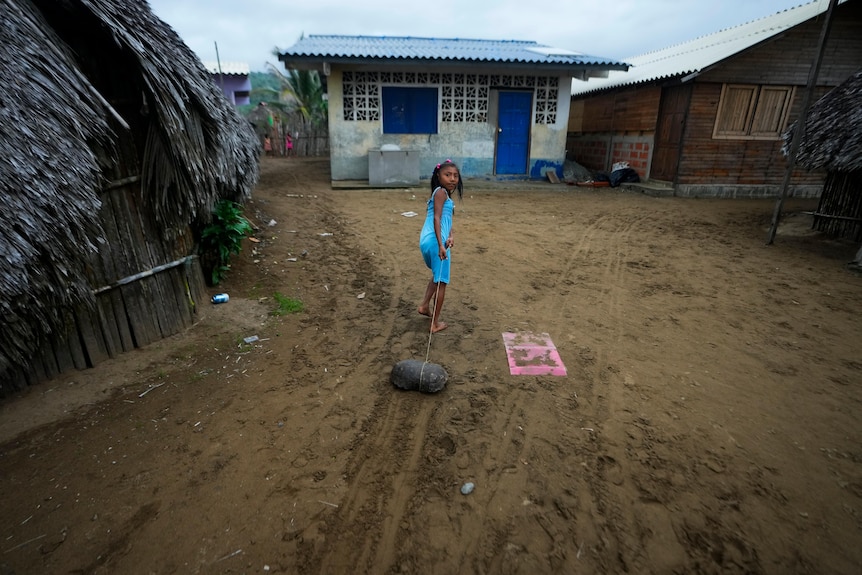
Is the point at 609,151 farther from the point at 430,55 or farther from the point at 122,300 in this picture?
the point at 122,300

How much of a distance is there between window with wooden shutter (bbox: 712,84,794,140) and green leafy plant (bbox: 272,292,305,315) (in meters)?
11.4

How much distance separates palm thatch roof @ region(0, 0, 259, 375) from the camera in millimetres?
2550

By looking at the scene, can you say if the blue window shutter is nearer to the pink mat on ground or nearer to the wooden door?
the wooden door

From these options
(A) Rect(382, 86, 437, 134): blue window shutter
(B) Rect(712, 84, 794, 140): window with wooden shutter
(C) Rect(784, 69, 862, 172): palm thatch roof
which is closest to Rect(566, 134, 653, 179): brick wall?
(B) Rect(712, 84, 794, 140): window with wooden shutter

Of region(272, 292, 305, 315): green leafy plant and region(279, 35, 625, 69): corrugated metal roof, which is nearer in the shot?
region(272, 292, 305, 315): green leafy plant

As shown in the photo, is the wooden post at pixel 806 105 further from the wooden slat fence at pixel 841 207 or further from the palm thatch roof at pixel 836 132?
the wooden slat fence at pixel 841 207

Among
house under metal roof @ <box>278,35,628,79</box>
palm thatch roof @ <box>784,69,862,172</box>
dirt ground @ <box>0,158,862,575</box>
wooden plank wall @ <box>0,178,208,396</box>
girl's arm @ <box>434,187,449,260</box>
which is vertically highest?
house under metal roof @ <box>278,35,628,79</box>

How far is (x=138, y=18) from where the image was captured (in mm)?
3420

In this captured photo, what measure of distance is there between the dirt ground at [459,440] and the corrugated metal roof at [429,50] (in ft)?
25.5

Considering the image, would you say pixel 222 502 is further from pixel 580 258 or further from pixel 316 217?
pixel 316 217

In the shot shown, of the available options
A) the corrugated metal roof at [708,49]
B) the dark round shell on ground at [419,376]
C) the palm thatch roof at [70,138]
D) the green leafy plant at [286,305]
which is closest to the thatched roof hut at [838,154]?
the corrugated metal roof at [708,49]

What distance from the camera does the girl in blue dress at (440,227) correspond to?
3.59 metres

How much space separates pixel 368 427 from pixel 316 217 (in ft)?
18.7

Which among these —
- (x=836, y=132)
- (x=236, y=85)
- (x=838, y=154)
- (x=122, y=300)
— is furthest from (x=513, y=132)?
(x=236, y=85)
